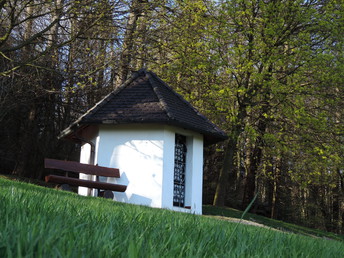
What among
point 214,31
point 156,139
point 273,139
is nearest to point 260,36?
point 214,31

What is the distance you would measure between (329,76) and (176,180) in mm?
8340

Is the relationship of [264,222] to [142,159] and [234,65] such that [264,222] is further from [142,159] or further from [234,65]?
[234,65]

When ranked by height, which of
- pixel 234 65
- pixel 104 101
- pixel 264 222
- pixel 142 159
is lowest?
pixel 264 222

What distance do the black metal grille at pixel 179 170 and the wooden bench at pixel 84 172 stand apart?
89.4 inches

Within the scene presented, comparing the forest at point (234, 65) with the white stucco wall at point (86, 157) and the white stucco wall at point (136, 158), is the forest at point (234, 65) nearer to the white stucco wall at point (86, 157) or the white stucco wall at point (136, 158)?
the white stucco wall at point (86, 157)

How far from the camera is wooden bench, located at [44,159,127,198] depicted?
44.2ft

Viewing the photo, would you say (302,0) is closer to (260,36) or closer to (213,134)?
(260,36)

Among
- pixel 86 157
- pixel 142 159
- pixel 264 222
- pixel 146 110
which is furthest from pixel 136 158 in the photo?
pixel 264 222

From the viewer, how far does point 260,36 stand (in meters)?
19.1

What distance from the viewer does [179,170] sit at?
1623cm

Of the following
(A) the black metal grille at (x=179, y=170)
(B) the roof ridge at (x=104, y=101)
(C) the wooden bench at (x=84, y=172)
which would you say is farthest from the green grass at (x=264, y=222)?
(B) the roof ridge at (x=104, y=101)

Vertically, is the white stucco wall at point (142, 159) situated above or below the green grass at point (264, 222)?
above

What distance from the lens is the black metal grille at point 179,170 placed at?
15961 millimetres

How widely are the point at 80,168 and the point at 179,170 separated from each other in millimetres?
3844
